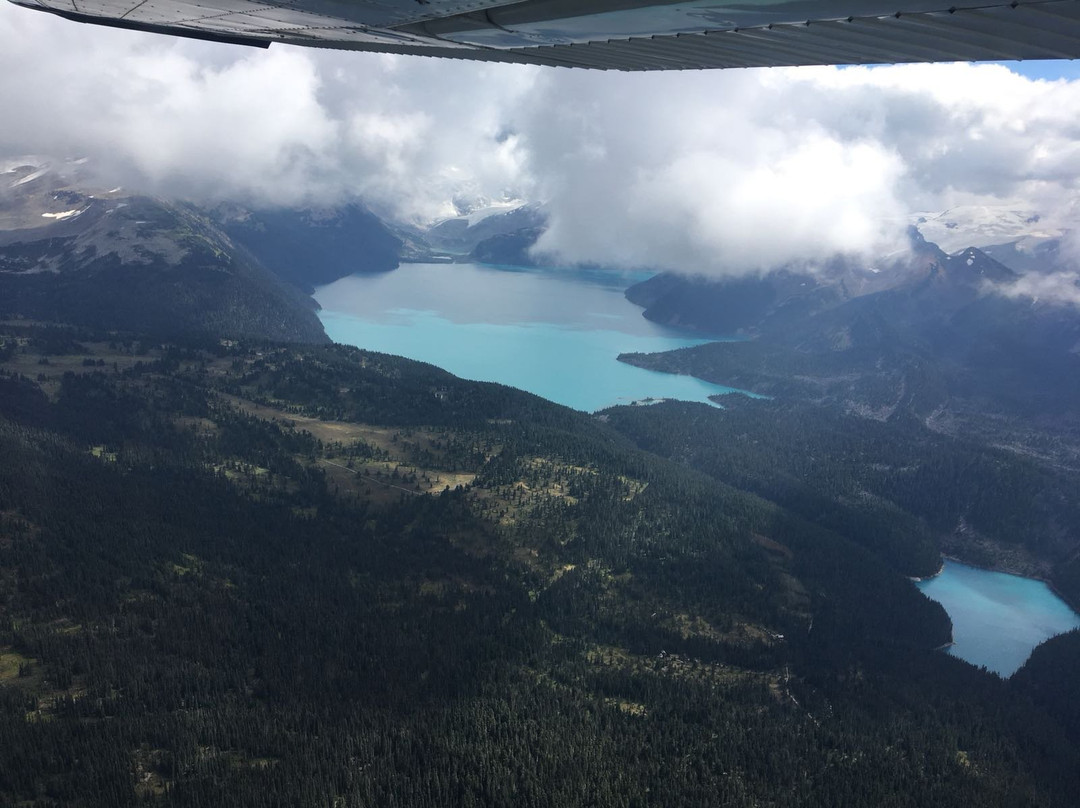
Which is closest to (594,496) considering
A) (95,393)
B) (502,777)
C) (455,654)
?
(455,654)

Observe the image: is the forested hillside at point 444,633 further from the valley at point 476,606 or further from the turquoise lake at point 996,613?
the turquoise lake at point 996,613

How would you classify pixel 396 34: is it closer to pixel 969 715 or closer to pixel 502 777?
pixel 502 777

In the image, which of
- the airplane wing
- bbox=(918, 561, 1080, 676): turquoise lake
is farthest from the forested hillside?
the airplane wing

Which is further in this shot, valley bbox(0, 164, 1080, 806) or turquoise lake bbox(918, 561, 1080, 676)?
turquoise lake bbox(918, 561, 1080, 676)

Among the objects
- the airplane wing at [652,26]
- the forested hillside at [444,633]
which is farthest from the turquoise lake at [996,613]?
the airplane wing at [652,26]

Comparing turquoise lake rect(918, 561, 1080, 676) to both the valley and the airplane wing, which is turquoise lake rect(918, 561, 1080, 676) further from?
the airplane wing

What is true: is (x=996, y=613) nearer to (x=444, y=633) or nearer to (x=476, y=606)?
(x=476, y=606)

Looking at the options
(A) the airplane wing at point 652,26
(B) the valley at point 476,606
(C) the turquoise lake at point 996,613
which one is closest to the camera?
(A) the airplane wing at point 652,26
